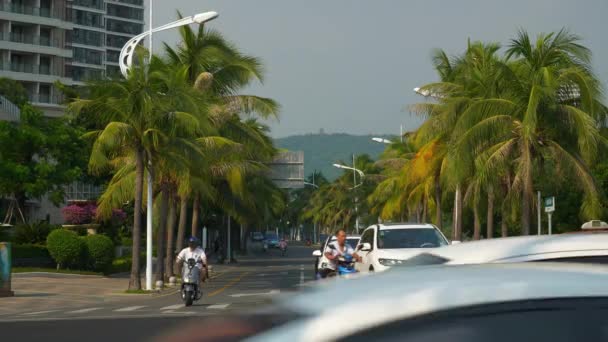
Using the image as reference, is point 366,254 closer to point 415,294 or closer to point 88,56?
point 415,294

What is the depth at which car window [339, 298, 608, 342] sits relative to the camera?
9.60 ft

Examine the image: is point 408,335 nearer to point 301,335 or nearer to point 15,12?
point 301,335

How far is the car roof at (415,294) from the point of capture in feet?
9.53

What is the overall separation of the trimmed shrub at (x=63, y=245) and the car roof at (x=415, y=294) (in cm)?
3945

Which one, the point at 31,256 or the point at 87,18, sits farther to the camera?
the point at 87,18

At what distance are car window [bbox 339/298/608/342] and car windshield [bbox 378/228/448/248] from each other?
20.9 m

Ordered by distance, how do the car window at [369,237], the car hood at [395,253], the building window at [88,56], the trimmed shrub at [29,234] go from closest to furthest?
the car hood at [395,253]
the car window at [369,237]
the trimmed shrub at [29,234]
the building window at [88,56]

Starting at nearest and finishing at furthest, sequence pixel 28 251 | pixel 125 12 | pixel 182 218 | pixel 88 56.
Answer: pixel 182 218 → pixel 28 251 → pixel 88 56 → pixel 125 12

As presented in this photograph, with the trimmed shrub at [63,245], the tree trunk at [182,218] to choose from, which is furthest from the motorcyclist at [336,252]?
the trimmed shrub at [63,245]

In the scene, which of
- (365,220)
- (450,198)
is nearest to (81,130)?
(450,198)

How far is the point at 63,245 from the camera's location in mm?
41594

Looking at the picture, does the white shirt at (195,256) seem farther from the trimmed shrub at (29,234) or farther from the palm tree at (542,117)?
the trimmed shrub at (29,234)

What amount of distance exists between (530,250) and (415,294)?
2723 mm

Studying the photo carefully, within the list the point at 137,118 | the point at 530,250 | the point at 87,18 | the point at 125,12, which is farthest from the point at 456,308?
the point at 125,12
